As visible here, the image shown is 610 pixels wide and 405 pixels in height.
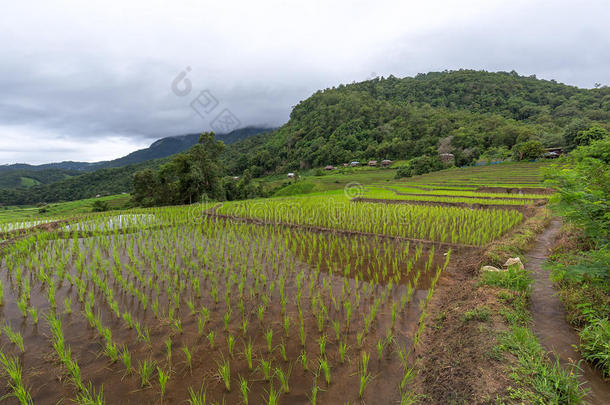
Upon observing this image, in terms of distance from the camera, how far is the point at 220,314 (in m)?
4.37

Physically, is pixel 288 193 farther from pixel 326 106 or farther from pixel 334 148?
pixel 326 106

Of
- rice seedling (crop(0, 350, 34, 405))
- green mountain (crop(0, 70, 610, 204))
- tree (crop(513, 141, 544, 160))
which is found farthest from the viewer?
green mountain (crop(0, 70, 610, 204))

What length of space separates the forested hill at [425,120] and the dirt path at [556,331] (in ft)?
145

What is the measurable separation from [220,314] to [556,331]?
5.20m

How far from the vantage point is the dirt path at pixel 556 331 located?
8.31 feet

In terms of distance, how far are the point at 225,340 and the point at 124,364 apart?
1.27m

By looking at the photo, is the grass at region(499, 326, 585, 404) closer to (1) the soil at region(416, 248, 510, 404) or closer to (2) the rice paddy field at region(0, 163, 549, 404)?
(1) the soil at region(416, 248, 510, 404)

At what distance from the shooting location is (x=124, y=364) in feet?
10.4

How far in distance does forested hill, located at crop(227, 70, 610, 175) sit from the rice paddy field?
147 feet

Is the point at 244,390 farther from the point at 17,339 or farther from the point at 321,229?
the point at 321,229

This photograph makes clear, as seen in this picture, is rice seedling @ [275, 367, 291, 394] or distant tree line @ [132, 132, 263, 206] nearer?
rice seedling @ [275, 367, 291, 394]

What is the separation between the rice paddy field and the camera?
9.37 ft

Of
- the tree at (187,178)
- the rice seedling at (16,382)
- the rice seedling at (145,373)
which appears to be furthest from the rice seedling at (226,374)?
the tree at (187,178)

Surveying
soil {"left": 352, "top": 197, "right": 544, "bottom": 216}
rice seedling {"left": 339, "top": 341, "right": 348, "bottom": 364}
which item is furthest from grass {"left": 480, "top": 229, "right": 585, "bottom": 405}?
soil {"left": 352, "top": 197, "right": 544, "bottom": 216}
